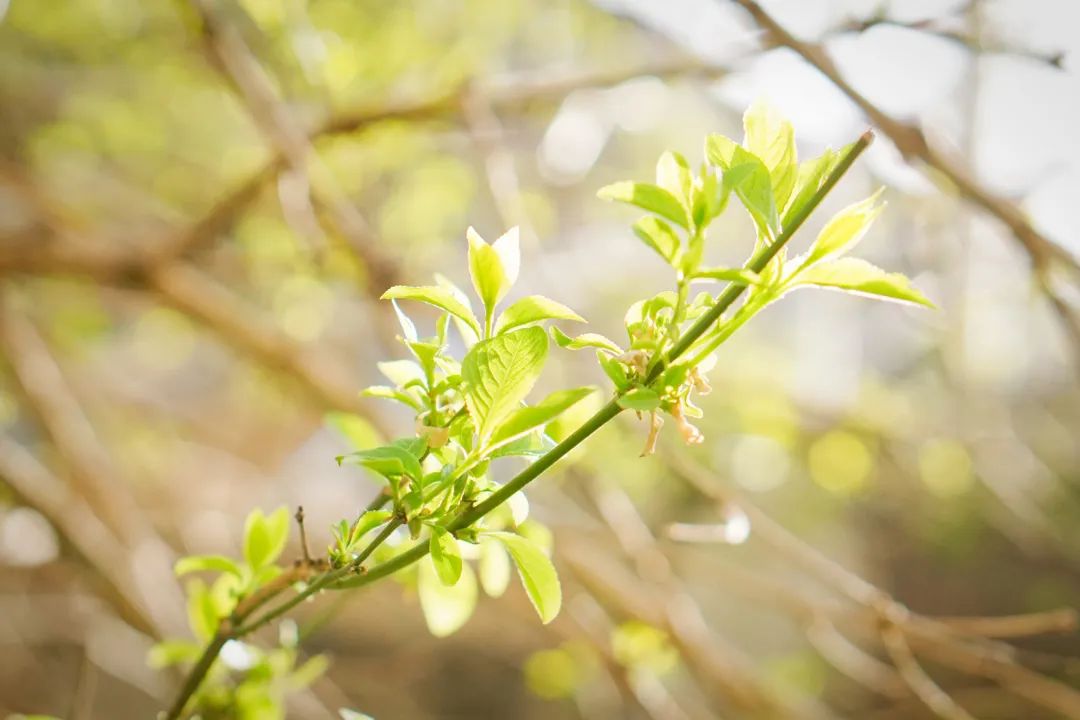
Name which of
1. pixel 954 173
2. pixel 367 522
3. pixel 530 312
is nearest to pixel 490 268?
pixel 530 312

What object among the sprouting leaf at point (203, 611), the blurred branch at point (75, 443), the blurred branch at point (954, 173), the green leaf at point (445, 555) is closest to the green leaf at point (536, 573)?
the green leaf at point (445, 555)

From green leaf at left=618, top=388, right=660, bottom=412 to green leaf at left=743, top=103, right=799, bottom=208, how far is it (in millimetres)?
106

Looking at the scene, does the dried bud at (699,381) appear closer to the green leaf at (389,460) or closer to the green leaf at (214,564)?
the green leaf at (389,460)

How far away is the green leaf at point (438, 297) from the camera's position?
34 cm

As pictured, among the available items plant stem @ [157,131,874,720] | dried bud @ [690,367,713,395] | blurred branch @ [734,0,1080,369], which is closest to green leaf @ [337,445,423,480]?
plant stem @ [157,131,874,720]

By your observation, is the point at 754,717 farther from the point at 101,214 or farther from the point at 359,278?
the point at 101,214

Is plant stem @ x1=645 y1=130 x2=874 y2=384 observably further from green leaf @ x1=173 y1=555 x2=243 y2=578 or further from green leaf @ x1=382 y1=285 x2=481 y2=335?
green leaf @ x1=173 y1=555 x2=243 y2=578

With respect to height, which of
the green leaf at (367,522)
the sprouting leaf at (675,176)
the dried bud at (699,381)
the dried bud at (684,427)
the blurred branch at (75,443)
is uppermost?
the blurred branch at (75,443)

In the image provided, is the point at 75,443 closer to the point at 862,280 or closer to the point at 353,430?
the point at 353,430

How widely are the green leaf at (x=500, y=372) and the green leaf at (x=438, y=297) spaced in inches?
1.2

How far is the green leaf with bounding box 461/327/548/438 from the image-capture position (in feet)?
1.08

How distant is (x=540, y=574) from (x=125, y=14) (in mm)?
1935

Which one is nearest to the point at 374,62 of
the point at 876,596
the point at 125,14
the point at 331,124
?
the point at 331,124

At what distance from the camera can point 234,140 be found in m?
2.23
